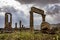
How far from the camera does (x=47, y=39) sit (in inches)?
686

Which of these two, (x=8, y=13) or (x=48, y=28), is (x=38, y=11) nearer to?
(x=48, y=28)

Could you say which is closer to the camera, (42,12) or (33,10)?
(33,10)

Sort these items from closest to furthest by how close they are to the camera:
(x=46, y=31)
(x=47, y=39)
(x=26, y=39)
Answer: (x=26, y=39)
(x=47, y=39)
(x=46, y=31)

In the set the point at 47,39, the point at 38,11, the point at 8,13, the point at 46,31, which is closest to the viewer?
the point at 47,39

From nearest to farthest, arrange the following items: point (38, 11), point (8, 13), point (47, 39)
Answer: point (47, 39) → point (38, 11) → point (8, 13)

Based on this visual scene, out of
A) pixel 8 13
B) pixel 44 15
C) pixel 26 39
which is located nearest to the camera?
pixel 26 39

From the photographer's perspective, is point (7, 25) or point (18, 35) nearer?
point (18, 35)

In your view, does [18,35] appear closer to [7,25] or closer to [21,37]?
[21,37]

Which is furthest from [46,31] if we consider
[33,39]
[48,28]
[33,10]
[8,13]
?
[8,13]

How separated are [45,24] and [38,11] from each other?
679 centimetres

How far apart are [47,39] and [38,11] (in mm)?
14205

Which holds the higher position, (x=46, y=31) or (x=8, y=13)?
(x=8, y=13)

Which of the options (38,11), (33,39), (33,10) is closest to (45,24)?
(33,10)

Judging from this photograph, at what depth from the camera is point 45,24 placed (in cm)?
2480
